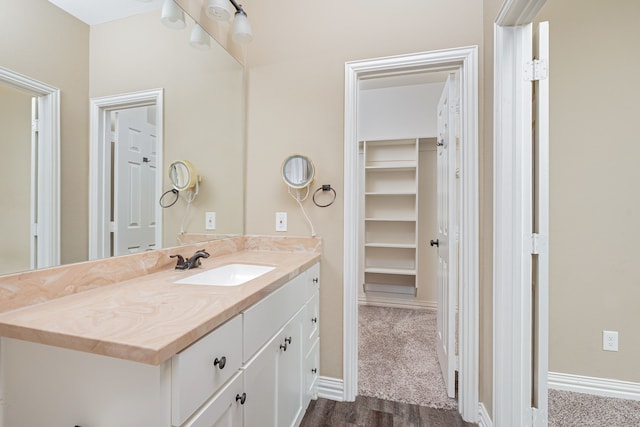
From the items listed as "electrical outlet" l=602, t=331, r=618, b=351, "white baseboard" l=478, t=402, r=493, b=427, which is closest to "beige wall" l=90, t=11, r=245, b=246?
"white baseboard" l=478, t=402, r=493, b=427

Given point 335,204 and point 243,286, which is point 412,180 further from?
point 243,286

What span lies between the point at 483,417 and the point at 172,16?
263cm

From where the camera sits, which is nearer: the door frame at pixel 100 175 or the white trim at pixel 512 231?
the door frame at pixel 100 175

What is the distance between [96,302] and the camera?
34.3 inches

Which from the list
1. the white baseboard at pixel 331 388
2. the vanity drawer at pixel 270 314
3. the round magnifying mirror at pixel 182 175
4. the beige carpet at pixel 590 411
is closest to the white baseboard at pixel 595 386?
the beige carpet at pixel 590 411

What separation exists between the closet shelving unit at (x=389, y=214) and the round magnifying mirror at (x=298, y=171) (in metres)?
1.64

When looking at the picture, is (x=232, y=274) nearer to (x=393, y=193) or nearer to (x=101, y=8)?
(x=101, y=8)

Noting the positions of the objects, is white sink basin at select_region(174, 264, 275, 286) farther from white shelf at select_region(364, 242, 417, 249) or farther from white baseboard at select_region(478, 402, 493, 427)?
white shelf at select_region(364, 242, 417, 249)

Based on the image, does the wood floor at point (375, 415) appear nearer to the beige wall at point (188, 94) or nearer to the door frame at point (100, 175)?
the beige wall at point (188, 94)

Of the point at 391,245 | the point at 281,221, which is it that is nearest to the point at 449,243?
the point at 281,221

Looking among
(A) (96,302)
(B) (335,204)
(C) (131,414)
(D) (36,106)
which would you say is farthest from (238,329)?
(B) (335,204)

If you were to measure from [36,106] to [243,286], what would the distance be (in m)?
0.86

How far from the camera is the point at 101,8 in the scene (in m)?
1.07

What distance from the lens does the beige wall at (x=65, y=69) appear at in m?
0.83
